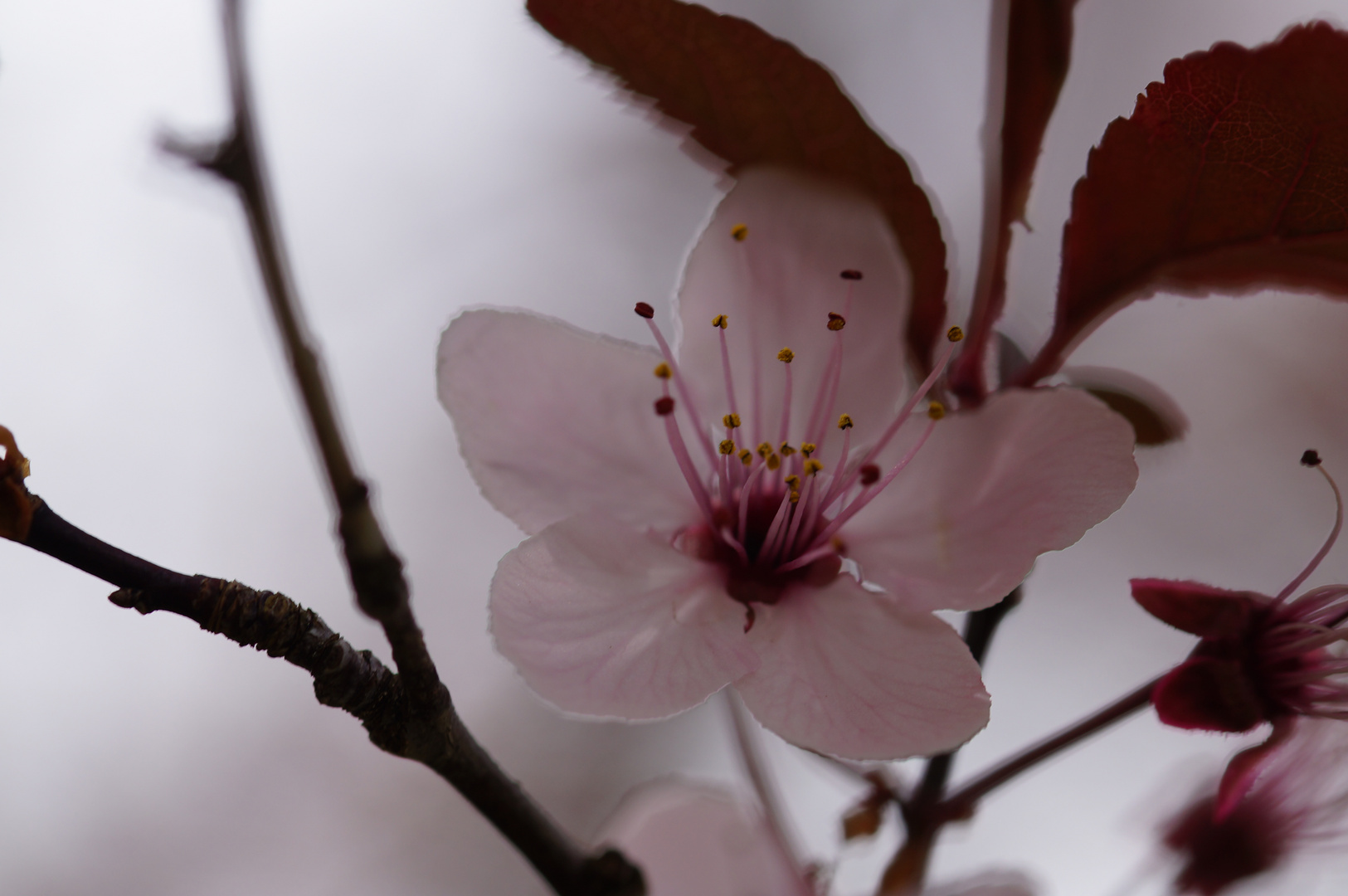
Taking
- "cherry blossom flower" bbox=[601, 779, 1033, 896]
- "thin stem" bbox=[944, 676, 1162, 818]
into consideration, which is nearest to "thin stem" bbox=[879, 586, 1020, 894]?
"thin stem" bbox=[944, 676, 1162, 818]

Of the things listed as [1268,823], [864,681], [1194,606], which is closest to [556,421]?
[864,681]

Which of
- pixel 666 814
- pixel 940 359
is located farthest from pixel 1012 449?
pixel 666 814

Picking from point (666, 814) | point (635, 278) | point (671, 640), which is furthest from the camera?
point (635, 278)

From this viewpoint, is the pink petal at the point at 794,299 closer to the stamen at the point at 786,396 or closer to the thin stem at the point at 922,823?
the stamen at the point at 786,396

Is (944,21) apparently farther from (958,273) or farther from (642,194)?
(958,273)

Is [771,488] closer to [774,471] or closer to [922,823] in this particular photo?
[774,471]

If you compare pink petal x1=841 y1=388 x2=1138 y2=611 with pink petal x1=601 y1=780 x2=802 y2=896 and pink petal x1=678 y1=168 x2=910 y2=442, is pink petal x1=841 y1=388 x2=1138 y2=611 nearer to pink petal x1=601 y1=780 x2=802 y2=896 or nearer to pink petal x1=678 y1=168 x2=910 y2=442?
pink petal x1=678 y1=168 x2=910 y2=442

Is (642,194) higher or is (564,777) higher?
(642,194)
